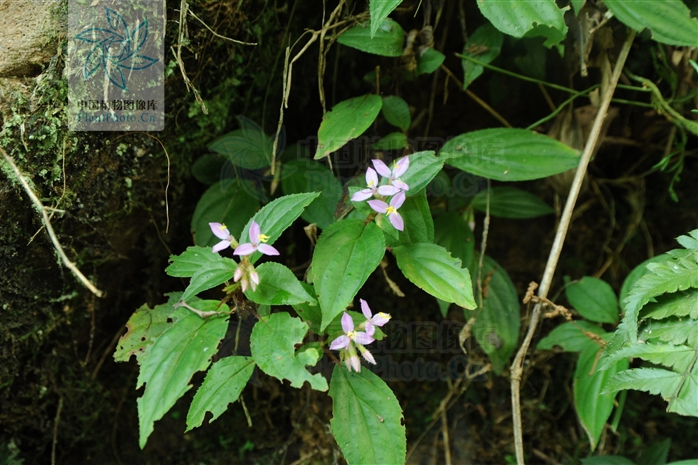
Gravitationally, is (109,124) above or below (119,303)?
above

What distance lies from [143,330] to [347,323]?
473 millimetres

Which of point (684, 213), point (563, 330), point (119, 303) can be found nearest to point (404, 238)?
point (563, 330)

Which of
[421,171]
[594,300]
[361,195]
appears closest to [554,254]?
[594,300]

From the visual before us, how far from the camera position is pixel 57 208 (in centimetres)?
123

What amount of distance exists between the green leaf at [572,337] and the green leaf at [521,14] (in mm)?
745

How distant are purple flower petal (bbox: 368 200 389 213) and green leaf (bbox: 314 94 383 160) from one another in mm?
260

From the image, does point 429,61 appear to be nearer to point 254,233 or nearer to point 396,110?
point 396,110

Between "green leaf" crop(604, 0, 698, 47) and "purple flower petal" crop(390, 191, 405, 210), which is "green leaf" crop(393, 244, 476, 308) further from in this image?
"green leaf" crop(604, 0, 698, 47)

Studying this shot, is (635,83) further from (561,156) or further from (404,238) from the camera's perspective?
(404,238)

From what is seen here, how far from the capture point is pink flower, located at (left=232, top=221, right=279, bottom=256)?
1030 mm

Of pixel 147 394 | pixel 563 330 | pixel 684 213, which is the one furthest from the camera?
pixel 684 213

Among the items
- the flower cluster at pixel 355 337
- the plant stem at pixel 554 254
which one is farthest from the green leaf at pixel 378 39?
the flower cluster at pixel 355 337

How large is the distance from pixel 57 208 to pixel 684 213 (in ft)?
6.16

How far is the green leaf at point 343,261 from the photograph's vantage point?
1075mm
